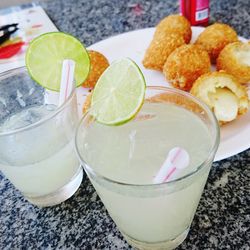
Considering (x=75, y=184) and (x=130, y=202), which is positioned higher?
(x=130, y=202)

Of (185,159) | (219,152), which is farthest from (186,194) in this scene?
(219,152)

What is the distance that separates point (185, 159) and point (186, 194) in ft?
0.22

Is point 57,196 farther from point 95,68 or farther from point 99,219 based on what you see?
point 95,68

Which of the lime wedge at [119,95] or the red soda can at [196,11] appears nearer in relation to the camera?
the lime wedge at [119,95]

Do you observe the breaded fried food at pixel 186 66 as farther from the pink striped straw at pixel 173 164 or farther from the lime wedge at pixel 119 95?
the pink striped straw at pixel 173 164

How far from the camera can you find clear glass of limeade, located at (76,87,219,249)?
0.47 m

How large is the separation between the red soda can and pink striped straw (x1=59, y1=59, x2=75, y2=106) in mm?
578

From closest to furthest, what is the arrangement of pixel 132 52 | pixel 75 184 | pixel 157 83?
pixel 75 184, pixel 157 83, pixel 132 52

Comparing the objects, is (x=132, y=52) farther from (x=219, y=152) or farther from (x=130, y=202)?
(x=130, y=202)

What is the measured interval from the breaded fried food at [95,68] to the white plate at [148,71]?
0.02 m

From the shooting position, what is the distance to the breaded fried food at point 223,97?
72cm

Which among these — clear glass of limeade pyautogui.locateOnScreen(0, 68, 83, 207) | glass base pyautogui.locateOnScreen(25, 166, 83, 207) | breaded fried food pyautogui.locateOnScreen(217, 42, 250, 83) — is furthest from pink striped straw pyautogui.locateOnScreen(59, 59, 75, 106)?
breaded fried food pyautogui.locateOnScreen(217, 42, 250, 83)

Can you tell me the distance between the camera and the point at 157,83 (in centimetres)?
91

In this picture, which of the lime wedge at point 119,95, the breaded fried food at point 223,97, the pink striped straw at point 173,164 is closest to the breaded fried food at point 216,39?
the breaded fried food at point 223,97
